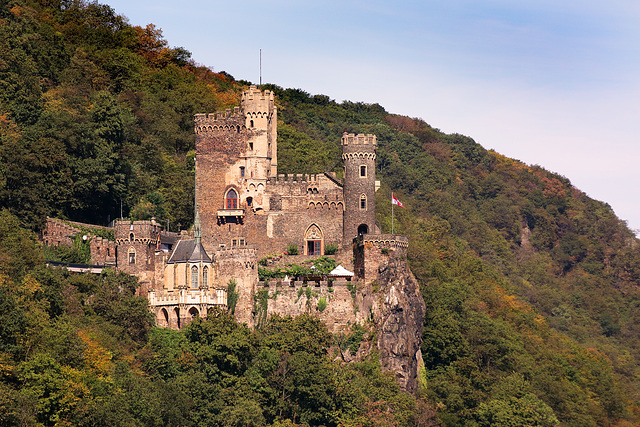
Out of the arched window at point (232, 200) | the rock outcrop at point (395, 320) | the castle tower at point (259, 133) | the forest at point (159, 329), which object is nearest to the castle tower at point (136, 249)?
the forest at point (159, 329)

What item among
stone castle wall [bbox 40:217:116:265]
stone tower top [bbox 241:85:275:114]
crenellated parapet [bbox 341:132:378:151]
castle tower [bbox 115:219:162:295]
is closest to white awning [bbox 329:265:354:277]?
crenellated parapet [bbox 341:132:378:151]

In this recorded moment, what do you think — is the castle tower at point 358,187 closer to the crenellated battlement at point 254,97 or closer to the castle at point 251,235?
the castle at point 251,235

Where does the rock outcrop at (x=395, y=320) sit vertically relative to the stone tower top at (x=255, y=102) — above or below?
below

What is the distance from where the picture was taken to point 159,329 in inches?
2825

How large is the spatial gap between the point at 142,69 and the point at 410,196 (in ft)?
184

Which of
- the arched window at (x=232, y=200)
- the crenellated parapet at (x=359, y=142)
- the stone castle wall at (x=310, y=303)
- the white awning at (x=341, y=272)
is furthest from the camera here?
the arched window at (x=232, y=200)

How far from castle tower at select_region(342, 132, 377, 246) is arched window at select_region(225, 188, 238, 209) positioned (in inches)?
318

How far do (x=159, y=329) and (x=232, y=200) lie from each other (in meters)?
12.9

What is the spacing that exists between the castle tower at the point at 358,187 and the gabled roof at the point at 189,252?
1066 centimetres

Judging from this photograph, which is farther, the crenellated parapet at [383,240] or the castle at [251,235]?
the crenellated parapet at [383,240]

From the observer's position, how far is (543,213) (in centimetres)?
17162

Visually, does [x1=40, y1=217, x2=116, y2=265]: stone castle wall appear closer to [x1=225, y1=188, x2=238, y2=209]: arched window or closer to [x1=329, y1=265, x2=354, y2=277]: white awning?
[x1=225, y1=188, x2=238, y2=209]: arched window

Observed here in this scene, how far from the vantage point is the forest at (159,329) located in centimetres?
6338

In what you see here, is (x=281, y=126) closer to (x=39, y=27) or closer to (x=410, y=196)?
(x=39, y=27)
